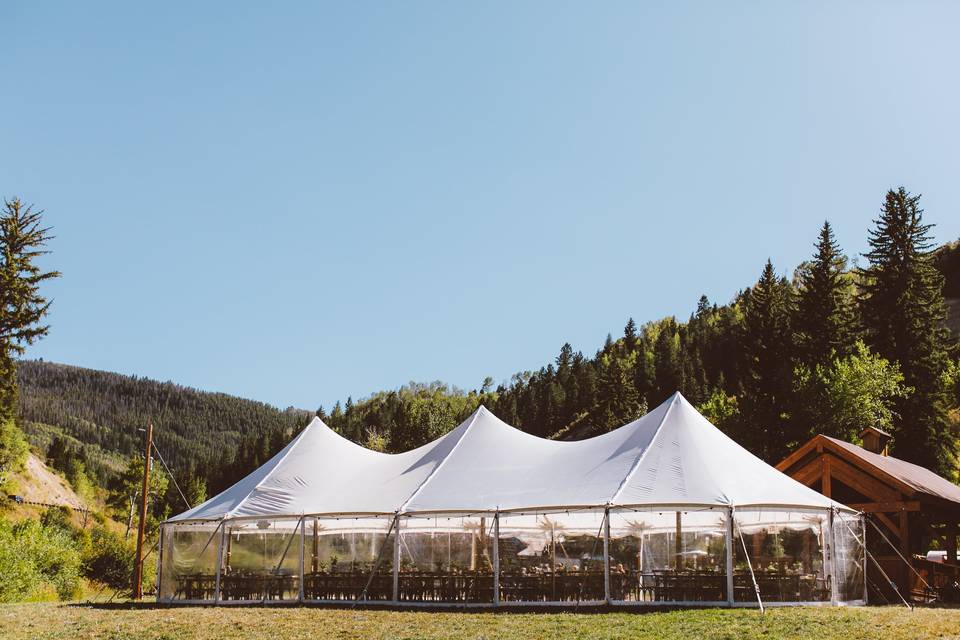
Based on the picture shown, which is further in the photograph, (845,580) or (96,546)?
(96,546)

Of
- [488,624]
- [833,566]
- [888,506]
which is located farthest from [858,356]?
[488,624]

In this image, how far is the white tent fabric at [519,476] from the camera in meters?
16.6

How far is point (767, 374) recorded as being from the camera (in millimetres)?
41375

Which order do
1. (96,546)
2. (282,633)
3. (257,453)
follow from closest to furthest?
1. (282,633)
2. (96,546)
3. (257,453)

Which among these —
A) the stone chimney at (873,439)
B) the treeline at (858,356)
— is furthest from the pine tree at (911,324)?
the stone chimney at (873,439)

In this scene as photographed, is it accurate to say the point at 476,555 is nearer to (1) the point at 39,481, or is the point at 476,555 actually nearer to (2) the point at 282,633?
(2) the point at 282,633

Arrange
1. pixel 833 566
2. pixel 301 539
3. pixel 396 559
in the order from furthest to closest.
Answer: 1. pixel 301 539
2. pixel 396 559
3. pixel 833 566

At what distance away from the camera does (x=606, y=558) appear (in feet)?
53.8

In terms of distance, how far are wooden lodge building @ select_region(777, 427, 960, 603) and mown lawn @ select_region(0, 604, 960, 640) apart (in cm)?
410

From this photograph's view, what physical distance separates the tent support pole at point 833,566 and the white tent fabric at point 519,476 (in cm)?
36

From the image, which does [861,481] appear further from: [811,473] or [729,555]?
[729,555]

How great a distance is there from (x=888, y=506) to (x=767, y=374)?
22410 millimetres

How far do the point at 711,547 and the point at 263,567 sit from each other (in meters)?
9.64

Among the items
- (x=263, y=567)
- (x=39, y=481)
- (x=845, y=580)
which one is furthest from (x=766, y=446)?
(x=39, y=481)
